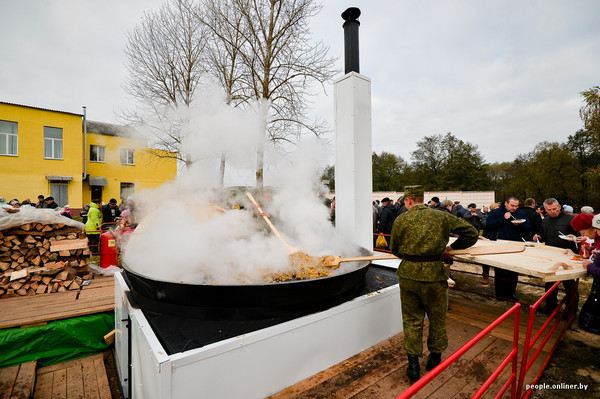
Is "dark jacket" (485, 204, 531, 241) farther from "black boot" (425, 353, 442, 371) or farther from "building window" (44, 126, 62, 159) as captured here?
A: "building window" (44, 126, 62, 159)

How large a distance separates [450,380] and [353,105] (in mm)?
3528

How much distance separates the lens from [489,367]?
113 inches

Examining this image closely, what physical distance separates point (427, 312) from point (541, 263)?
5.74ft

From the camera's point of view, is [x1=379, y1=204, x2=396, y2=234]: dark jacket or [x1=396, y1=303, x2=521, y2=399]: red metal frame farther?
[x1=379, y1=204, x2=396, y2=234]: dark jacket

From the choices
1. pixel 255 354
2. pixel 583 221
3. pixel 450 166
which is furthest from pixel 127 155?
pixel 450 166

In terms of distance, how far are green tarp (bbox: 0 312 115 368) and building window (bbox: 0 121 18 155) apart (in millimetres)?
18756

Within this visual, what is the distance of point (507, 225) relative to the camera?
17.9ft

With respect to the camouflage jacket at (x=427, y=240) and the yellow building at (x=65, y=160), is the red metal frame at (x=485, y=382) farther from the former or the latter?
the yellow building at (x=65, y=160)

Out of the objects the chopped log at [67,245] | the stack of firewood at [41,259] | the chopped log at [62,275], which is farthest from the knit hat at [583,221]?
the chopped log at [67,245]

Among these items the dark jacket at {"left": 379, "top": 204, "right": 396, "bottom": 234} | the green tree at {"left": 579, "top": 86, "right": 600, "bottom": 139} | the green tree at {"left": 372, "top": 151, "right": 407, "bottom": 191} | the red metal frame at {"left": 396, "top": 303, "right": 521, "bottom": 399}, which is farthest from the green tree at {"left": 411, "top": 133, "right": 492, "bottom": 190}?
the red metal frame at {"left": 396, "top": 303, "right": 521, "bottom": 399}

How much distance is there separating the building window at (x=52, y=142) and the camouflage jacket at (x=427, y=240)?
72.8 ft

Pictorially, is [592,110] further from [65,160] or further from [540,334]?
[65,160]

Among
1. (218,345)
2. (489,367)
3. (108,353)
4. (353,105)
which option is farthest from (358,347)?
(108,353)

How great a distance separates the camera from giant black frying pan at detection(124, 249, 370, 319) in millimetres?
2383
